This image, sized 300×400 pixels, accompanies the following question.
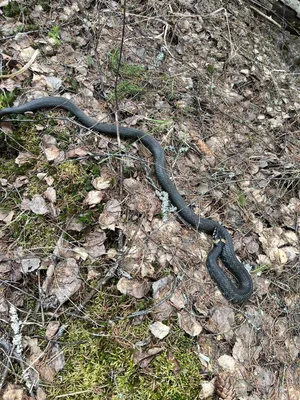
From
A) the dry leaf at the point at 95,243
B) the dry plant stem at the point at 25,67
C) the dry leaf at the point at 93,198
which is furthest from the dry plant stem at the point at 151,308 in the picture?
the dry plant stem at the point at 25,67

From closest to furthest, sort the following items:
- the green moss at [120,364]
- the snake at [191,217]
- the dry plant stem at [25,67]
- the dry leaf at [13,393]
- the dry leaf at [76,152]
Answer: the dry leaf at [13,393], the green moss at [120,364], the snake at [191,217], the dry leaf at [76,152], the dry plant stem at [25,67]

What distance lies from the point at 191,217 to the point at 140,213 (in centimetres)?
52

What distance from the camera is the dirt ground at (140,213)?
2367mm

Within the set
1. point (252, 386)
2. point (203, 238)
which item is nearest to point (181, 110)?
point (203, 238)

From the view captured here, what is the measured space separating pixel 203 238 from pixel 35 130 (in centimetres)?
184

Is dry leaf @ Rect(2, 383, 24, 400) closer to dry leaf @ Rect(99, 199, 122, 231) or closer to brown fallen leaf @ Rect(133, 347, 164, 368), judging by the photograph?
brown fallen leaf @ Rect(133, 347, 164, 368)

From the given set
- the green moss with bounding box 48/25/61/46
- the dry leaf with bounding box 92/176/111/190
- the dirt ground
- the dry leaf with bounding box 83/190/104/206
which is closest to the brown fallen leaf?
the dirt ground

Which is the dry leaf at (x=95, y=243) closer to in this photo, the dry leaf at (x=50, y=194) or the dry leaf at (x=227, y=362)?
the dry leaf at (x=50, y=194)

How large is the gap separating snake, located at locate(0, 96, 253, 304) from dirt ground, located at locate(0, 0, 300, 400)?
8 cm

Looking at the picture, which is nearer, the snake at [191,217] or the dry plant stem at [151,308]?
the dry plant stem at [151,308]

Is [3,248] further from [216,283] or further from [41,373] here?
[216,283]

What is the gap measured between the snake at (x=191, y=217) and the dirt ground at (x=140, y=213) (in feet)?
0.26

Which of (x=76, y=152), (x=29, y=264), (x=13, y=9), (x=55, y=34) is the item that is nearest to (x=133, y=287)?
(x=29, y=264)

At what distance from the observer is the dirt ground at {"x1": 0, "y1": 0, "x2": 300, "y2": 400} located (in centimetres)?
237
